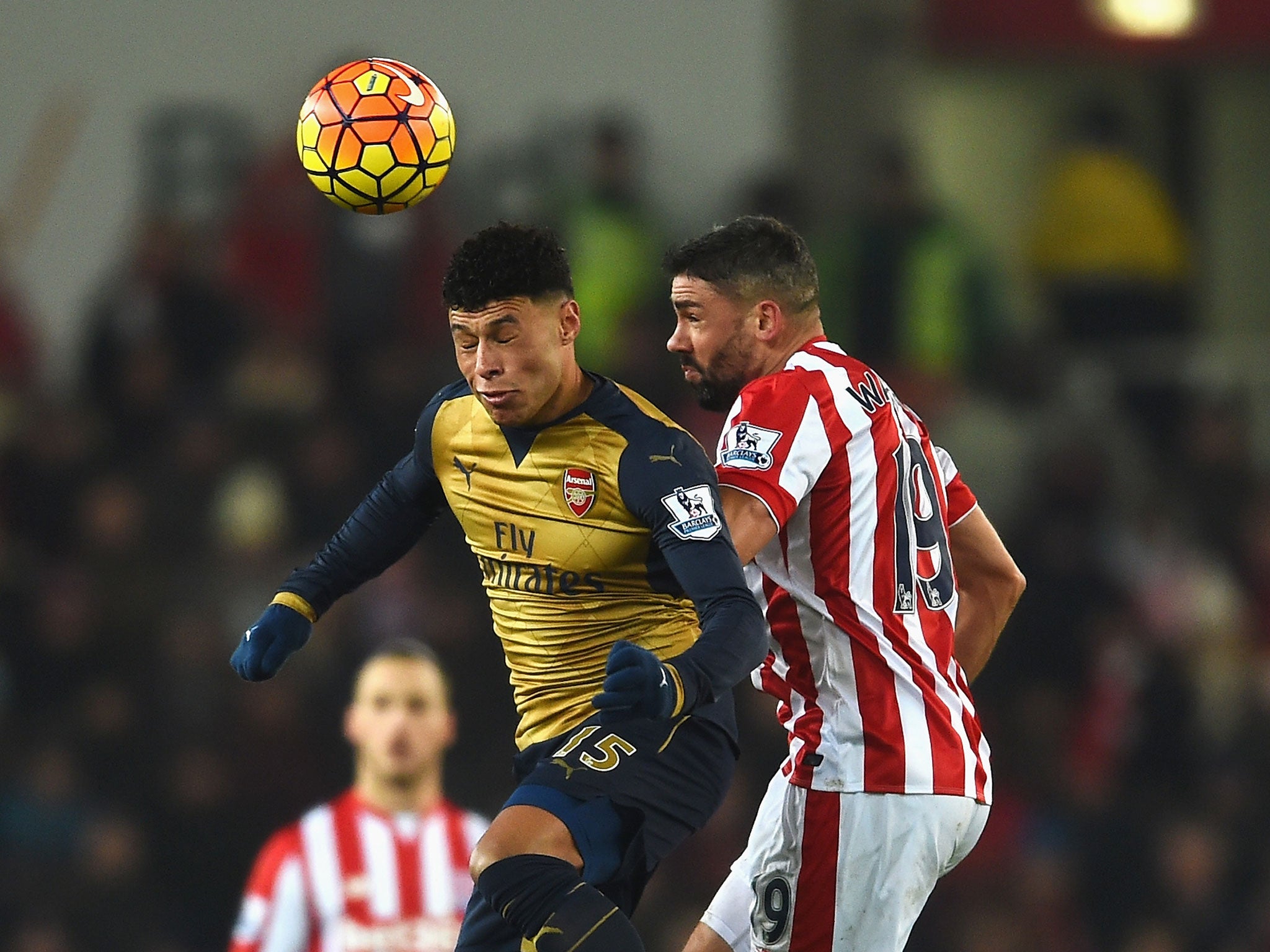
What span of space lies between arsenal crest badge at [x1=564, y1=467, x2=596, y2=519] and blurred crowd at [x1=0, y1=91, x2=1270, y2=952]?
5.04 m

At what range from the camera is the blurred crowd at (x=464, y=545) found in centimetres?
899

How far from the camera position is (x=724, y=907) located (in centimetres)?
467

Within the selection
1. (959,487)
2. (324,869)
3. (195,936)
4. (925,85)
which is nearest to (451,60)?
(925,85)

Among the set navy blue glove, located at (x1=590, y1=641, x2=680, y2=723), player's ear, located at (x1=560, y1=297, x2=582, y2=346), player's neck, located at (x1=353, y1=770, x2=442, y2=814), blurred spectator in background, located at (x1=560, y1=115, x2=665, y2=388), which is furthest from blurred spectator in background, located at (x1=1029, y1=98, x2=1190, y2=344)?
navy blue glove, located at (x1=590, y1=641, x2=680, y2=723)

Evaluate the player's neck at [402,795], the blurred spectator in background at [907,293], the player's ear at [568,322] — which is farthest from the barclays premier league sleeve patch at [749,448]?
the blurred spectator in background at [907,293]

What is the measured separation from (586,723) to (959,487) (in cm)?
117

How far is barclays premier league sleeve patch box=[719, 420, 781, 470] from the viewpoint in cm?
420

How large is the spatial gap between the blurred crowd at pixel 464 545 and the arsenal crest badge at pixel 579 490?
504 centimetres

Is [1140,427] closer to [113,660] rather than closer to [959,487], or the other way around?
[113,660]

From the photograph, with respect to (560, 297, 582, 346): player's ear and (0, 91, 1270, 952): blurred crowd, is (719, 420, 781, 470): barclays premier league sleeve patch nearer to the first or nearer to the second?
(560, 297, 582, 346): player's ear

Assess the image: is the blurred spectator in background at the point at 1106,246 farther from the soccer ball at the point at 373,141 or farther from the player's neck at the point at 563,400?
the player's neck at the point at 563,400

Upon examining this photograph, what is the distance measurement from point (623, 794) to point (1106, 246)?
7.83m

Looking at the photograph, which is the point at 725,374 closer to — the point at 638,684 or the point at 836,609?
the point at 836,609

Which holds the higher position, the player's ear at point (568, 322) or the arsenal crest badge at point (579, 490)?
the player's ear at point (568, 322)
